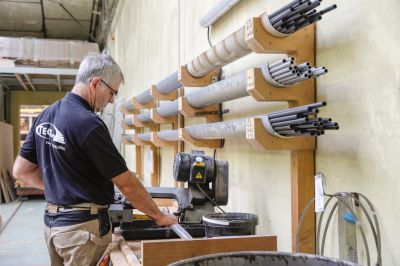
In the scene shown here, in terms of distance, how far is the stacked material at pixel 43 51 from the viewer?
8883 millimetres

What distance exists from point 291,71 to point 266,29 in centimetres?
23

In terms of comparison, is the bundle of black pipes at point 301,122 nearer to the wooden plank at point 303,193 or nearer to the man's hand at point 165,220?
the wooden plank at point 303,193

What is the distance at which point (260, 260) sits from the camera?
1182 millimetres

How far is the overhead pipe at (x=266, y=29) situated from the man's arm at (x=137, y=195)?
70 centimetres

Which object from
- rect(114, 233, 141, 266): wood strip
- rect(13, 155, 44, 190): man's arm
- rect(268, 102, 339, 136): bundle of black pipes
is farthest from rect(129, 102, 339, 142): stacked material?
rect(13, 155, 44, 190): man's arm

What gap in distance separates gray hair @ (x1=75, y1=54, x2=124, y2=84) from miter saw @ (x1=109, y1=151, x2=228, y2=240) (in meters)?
0.53

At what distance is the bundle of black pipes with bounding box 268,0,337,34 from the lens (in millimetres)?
1378

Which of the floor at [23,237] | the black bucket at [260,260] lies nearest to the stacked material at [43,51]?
the floor at [23,237]

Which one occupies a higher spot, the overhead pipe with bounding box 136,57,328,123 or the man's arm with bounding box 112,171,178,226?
the overhead pipe with bounding box 136,57,328,123

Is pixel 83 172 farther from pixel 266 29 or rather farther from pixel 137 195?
pixel 266 29

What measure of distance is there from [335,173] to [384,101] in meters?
0.34

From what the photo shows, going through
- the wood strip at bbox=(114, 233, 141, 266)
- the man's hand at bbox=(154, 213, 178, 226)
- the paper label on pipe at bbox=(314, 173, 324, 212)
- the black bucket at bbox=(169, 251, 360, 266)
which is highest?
the paper label on pipe at bbox=(314, 173, 324, 212)

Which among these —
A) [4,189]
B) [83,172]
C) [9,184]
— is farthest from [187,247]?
[9,184]

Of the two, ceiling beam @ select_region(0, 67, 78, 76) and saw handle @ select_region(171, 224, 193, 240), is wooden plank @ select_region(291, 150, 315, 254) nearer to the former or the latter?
saw handle @ select_region(171, 224, 193, 240)
